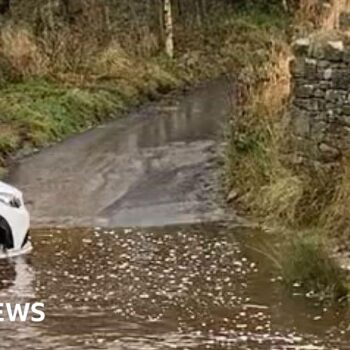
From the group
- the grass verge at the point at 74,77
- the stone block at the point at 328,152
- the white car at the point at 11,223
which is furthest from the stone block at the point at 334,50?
the grass verge at the point at 74,77

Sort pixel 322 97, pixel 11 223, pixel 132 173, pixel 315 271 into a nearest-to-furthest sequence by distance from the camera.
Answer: pixel 315 271 < pixel 11 223 < pixel 322 97 < pixel 132 173

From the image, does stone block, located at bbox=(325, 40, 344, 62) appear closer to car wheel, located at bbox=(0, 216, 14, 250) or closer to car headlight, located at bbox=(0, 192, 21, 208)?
car headlight, located at bbox=(0, 192, 21, 208)

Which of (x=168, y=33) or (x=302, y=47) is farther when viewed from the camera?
(x=168, y=33)

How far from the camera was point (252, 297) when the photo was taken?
11047 mm

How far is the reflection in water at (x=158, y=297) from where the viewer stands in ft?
31.2

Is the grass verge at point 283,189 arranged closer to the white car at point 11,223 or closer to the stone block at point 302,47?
the stone block at point 302,47

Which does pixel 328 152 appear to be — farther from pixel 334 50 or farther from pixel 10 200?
pixel 10 200

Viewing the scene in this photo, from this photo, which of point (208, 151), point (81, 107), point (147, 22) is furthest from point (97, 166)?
point (147, 22)

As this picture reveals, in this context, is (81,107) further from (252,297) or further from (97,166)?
(252,297)

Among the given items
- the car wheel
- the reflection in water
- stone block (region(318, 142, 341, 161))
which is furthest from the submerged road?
the car wheel

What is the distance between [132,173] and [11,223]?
6980 mm

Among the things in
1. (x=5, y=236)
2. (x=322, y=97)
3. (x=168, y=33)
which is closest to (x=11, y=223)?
(x=5, y=236)

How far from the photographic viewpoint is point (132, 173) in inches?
759

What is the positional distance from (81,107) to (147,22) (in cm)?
944
